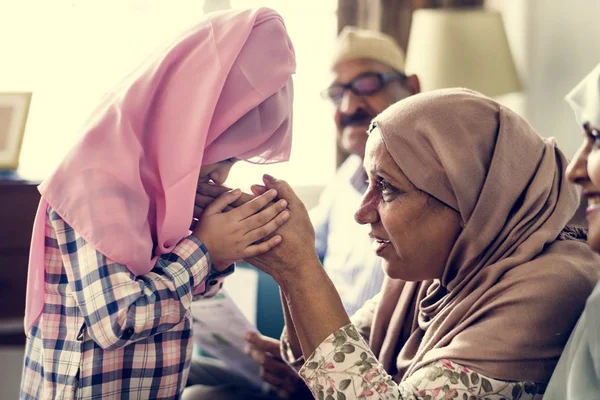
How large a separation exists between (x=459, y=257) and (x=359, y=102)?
147 centimetres

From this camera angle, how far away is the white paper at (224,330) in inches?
68.0

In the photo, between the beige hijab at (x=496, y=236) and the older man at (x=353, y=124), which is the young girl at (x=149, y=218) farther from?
the older man at (x=353, y=124)

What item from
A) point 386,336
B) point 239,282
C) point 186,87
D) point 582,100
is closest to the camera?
point 582,100

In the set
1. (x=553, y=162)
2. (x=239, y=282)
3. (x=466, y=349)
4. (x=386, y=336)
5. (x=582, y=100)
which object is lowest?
(x=239, y=282)

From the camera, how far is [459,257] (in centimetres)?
135

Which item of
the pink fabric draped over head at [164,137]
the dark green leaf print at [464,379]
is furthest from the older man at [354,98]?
the dark green leaf print at [464,379]

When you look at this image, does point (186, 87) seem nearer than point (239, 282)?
Yes

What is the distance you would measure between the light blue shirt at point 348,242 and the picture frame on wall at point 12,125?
1.16 meters

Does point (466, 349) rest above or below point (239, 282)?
above

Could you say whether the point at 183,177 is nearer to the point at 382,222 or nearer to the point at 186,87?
the point at 186,87

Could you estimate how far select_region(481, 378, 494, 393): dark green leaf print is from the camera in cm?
117

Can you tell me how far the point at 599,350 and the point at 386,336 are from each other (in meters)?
0.56

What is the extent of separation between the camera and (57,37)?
308 cm

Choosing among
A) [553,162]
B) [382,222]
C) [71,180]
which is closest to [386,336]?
[382,222]
